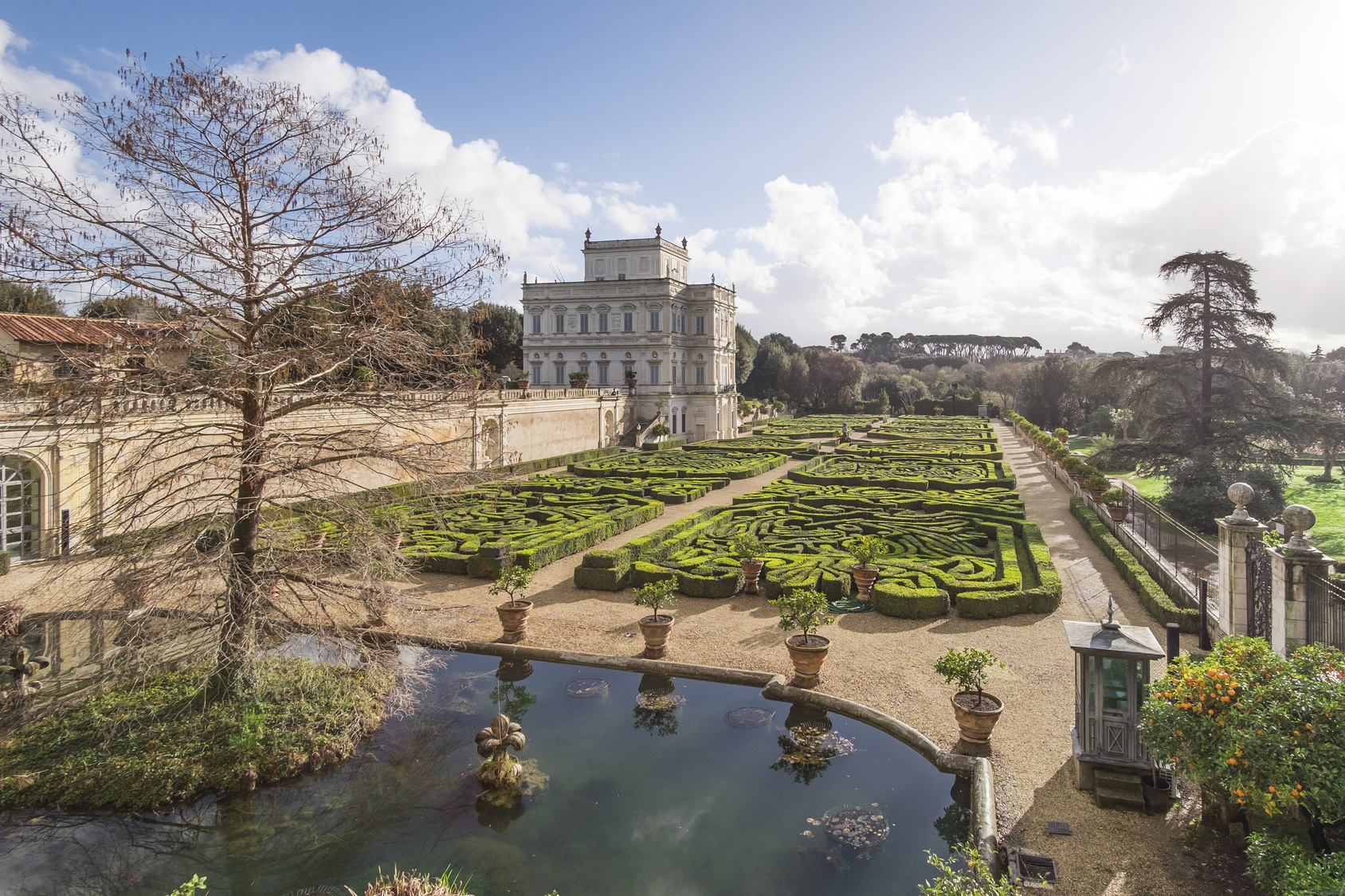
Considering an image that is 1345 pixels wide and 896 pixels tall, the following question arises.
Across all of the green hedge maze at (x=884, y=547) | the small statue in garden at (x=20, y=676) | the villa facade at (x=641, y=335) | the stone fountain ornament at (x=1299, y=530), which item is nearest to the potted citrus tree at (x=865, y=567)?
the green hedge maze at (x=884, y=547)

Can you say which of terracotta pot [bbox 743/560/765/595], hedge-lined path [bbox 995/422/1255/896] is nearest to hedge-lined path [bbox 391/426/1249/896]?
hedge-lined path [bbox 995/422/1255/896]

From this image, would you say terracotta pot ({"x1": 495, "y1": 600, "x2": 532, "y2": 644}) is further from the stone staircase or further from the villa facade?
the villa facade

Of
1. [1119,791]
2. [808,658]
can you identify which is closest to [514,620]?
[808,658]

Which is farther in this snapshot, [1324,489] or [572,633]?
[1324,489]

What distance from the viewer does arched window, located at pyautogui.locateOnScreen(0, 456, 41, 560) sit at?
16.4 metres

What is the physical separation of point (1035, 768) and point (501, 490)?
61.7 ft

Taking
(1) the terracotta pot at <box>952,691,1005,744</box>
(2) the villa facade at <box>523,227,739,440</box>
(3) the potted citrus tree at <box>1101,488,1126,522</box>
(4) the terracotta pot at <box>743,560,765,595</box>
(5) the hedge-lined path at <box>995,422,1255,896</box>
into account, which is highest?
(2) the villa facade at <box>523,227,739,440</box>

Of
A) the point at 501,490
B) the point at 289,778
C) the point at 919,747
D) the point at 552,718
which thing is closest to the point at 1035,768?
the point at 919,747

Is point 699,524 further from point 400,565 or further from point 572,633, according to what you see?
point 400,565

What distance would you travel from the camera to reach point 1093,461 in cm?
2645

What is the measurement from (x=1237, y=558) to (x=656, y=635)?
7.78m

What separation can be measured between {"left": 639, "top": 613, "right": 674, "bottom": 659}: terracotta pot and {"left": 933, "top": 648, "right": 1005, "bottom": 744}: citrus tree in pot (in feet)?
13.6

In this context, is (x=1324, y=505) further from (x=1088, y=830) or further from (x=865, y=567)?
(x=1088, y=830)

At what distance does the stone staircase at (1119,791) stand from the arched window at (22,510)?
66.0 ft
